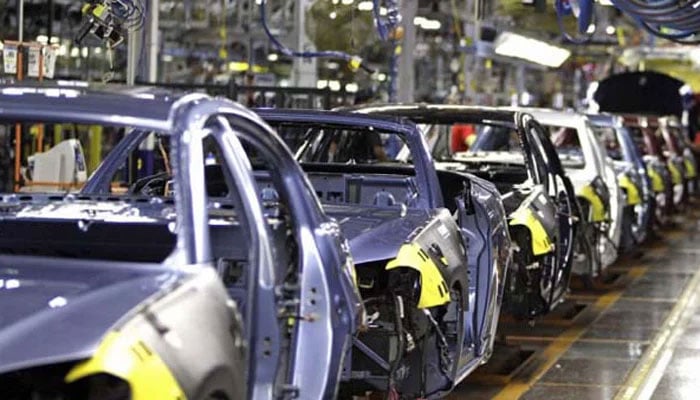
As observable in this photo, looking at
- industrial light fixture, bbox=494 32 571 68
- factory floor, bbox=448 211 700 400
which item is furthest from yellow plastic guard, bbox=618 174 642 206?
industrial light fixture, bbox=494 32 571 68

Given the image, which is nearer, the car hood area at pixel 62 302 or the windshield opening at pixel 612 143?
the car hood area at pixel 62 302

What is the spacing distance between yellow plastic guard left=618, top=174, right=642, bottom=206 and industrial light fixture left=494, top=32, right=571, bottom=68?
264 inches

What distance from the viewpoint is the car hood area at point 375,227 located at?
732 cm

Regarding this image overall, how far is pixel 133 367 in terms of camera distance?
4242 millimetres

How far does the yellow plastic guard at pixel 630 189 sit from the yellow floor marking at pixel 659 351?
1.76 metres

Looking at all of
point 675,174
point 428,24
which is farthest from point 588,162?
point 428,24

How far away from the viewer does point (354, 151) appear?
1115cm

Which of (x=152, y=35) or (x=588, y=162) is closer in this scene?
(x=152, y=35)

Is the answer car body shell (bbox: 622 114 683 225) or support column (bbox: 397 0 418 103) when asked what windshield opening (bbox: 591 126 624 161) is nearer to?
car body shell (bbox: 622 114 683 225)

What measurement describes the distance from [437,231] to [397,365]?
81 centimetres

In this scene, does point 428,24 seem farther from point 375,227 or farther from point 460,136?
point 375,227

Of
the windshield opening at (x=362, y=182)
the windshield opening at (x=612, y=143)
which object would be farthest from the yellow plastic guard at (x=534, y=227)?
the windshield opening at (x=612, y=143)

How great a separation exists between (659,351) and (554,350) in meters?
0.76

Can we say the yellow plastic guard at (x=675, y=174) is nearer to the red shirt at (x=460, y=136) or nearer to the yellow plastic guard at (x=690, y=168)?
the yellow plastic guard at (x=690, y=168)
